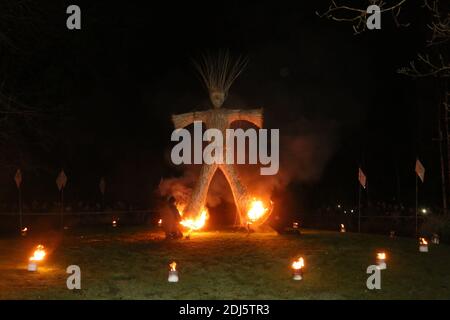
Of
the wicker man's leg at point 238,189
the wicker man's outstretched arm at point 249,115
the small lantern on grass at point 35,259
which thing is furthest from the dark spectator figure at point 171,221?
the small lantern on grass at point 35,259

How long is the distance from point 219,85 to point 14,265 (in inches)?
432

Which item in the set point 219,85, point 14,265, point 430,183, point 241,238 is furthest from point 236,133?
point 430,183

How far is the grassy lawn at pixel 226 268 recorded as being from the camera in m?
9.98

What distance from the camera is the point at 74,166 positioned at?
3562cm

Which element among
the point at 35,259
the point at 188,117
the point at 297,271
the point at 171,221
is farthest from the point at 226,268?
the point at 188,117

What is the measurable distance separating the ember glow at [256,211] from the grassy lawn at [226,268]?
1.76 meters

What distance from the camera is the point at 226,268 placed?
12328mm

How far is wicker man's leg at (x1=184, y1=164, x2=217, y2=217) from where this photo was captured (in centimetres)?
2028

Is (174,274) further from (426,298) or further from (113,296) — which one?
(426,298)

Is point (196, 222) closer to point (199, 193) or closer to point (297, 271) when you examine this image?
point (199, 193)

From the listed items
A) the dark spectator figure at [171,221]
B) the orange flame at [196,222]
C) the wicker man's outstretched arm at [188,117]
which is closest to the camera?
the dark spectator figure at [171,221]

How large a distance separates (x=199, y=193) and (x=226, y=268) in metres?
8.16

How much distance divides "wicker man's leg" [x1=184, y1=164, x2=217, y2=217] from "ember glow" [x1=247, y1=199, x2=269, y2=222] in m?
1.87

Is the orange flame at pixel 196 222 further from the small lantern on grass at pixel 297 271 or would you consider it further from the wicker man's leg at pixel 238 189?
the small lantern on grass at pixel 297 271
